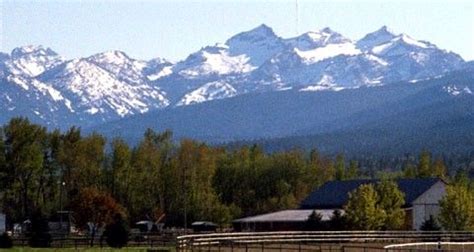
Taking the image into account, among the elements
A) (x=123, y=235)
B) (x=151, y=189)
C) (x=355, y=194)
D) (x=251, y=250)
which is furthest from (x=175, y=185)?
(x=251, y=250)

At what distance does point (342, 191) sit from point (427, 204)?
1134 cm

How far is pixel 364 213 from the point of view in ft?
344

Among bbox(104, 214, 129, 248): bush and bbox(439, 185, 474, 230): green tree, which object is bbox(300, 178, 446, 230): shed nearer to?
bbox(439, 185, 474, 230): green tree

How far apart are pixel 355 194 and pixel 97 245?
24066 mm

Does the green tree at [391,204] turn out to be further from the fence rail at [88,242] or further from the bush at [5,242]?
the bush at [5,242]

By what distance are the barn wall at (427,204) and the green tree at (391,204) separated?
7.47 metres

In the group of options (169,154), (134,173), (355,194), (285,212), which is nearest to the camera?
(355,194)

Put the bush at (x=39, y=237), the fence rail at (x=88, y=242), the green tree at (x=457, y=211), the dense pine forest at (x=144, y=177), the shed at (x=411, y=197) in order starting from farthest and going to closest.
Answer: the dense pine forest at (x=144, y=177), the shed at (x=411, y=197), the green tree at (x=457, y=211), the fence rail at (x=88, y=242), the bush at (x=39, y=237)

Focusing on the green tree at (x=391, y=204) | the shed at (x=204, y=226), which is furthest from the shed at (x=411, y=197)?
the shed at (x=204, y=226)

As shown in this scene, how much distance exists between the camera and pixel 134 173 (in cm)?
13950

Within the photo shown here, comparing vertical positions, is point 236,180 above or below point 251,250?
above

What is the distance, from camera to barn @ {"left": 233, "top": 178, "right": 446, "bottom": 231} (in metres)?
121

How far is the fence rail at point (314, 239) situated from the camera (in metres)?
79.9

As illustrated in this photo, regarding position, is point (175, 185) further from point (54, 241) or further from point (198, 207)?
point (54, 241)
